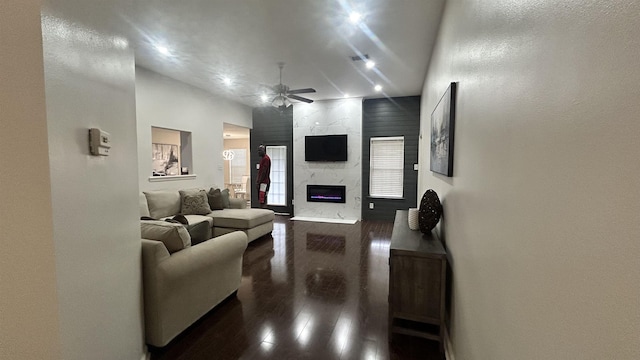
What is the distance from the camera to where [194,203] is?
4914 mm

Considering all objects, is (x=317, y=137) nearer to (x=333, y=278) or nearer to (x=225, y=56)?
(x=225, y=56)

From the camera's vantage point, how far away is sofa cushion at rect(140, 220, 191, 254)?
2.12m

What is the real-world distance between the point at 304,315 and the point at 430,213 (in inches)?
60.1

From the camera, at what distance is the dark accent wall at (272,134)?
746 centimetres

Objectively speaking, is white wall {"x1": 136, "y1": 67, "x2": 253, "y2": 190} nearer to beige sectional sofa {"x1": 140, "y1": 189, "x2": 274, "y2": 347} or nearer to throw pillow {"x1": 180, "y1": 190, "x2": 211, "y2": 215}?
throw pillow {"x1": 180, "y1": 190, "x2": 211, "y2": 215}

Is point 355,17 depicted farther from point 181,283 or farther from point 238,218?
point 238,218

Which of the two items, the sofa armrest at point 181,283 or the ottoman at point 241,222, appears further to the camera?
the ottoman at point 241,222

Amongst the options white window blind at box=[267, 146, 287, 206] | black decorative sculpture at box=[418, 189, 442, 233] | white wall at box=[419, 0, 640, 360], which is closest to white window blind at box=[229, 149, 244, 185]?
white window blind at box=[267, 146, 287, 206]

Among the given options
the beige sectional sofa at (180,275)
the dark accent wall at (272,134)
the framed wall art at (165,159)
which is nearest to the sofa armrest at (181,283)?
the beige sectional sofa at (180,275)

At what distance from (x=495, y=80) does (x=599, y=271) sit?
896 millimetres

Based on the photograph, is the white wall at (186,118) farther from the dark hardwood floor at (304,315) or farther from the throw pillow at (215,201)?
the dark hardwood floor at (304,315)

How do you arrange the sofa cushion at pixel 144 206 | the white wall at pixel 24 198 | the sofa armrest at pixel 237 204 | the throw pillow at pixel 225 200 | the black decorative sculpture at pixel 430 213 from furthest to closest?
the sofa armrest at pixel 237 204 → the throw pillow at pixel 225 200 → the sofa cushion at pixel 144 206 → the black decorative sculpture at pixel 430 213 → the white wall at pixel 24 198

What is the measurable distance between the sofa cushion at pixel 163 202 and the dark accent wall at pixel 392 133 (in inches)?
165

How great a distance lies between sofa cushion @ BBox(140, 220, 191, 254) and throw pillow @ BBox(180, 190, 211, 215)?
2.79 m
